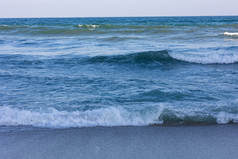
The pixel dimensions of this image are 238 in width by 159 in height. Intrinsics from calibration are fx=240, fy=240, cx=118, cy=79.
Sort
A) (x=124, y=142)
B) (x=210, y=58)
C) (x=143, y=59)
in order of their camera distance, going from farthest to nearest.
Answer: (x=143, y=59), (x=210, y=58), (x=124, y=142)

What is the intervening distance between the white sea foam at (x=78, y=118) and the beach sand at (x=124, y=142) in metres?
0.13

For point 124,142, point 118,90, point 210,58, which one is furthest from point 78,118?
point 210,58

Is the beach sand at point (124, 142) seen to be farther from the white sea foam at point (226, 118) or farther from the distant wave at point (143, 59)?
the distant wave at point (143, 59)

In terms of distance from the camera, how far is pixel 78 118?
12.3 ft

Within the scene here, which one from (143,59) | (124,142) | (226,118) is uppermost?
(143,59)

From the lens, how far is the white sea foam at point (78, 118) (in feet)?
12.0

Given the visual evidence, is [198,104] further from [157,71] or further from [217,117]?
[157,71]

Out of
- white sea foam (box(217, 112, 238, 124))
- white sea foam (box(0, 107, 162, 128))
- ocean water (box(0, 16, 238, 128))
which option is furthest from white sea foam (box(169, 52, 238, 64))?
white sea foam (box(0, 107, 162, 128))

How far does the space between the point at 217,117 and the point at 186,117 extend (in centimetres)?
48

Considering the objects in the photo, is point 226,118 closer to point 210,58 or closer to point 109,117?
point 109,117

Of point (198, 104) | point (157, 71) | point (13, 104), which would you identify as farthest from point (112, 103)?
point (157, 71)

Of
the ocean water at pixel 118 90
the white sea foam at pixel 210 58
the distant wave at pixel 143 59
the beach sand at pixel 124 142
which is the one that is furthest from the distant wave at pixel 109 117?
the white sea foam at pixel 210 58

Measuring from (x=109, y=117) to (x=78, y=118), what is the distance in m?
0.48

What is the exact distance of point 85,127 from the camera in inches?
141
